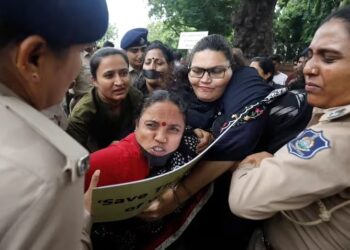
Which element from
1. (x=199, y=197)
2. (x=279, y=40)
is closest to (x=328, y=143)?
(x=199, y=197)

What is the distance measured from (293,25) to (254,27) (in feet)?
24.4

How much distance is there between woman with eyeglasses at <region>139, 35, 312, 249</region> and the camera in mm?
1333

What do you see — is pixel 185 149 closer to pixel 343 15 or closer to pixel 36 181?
pixel 343 15

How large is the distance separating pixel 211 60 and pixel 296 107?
43cm

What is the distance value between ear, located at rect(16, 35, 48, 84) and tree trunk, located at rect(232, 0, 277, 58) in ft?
28.3

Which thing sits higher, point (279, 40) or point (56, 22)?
point (56, 22)

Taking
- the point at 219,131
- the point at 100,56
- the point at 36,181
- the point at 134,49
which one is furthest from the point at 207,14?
the point at 36,181

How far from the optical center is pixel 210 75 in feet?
5.04

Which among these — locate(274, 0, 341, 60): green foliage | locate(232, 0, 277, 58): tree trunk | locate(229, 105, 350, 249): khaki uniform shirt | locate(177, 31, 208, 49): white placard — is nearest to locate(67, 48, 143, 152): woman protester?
locate(229, 105, 350, 249): khaki uniform shirt

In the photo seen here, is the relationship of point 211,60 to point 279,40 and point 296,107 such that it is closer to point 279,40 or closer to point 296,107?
point 296,107

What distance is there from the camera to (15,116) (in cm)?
58

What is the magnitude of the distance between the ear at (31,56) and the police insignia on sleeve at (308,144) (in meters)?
0.77

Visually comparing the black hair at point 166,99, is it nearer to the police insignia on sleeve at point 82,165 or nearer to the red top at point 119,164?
the red top at point 119,164

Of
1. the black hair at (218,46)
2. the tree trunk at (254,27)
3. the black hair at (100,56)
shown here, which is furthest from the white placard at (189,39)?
the black hair at (218,46)
